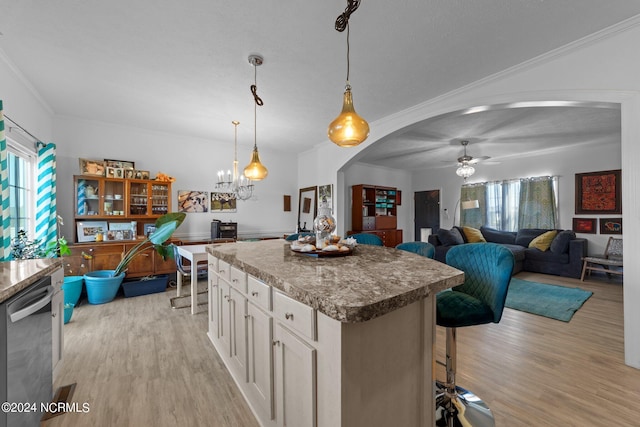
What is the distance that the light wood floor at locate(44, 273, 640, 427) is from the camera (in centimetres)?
160

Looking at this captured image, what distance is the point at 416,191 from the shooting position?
8.35m

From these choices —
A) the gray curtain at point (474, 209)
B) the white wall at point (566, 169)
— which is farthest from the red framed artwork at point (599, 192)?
the gray curtain at point (474, 209)

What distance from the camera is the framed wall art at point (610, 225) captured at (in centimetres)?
490

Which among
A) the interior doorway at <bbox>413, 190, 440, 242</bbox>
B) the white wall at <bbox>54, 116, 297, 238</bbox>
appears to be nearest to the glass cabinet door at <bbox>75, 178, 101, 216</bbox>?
the white wall at <bbox>54, 116, 297, 238</bbox>

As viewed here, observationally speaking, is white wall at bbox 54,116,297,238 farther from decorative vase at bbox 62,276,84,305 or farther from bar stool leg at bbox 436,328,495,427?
bar stool leg at bbox 436,328,495,427

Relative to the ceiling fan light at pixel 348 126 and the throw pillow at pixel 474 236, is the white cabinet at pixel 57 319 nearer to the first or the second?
the ceiling fan light at pixel 348 126

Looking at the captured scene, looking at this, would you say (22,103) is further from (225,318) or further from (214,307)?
(225,318)

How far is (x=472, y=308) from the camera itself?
1463 millimetres

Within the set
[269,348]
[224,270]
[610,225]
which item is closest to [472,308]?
[269,348]

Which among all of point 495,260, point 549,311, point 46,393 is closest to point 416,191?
point 549,311

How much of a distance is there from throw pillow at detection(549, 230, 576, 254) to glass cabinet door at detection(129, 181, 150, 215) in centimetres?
745

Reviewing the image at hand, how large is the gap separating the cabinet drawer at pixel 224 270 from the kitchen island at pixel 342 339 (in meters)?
0.37

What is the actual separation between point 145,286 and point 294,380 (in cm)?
383

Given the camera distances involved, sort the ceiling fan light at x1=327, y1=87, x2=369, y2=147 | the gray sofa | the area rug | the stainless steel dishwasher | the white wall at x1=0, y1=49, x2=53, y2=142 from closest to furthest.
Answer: the stainless steel dishwasher → the ceiling fan light at x1=327, y1=87, x2=369, y2=147 → the white wall at x1=0, y1=49, x2=53, y2=142 → the area rug → the gray sofa
